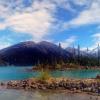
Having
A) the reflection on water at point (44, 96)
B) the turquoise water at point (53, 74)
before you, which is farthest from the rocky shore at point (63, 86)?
the turquoise water at point (53, 74)

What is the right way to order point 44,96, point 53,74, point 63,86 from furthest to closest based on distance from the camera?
point 53,74 < point 63,86 < point 44,96

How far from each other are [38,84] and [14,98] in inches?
250

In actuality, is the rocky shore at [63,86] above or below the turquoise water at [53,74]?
below

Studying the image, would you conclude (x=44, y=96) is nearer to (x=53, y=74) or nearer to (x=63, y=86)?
(x=63, y=86)

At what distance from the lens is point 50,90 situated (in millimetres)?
24422

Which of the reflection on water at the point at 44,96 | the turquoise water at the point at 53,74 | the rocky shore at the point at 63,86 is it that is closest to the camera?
the reflection on water at the point at 44,96

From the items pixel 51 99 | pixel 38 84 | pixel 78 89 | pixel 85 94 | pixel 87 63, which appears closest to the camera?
pixel 51 99

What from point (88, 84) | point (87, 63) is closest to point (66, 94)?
point (88, 84)

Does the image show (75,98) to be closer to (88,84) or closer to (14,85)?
(88,84)

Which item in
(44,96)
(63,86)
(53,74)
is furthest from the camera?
(53,74)

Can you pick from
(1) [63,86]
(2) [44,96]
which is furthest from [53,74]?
(2) [44,96]

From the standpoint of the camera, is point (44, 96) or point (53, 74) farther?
point (53, 74)

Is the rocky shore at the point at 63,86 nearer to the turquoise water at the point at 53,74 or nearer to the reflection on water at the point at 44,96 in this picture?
the reflection on water at the point at 44,96

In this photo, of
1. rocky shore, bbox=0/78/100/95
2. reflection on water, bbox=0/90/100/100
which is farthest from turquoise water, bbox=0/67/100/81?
reflection on water, bbox=0/90/100/100
